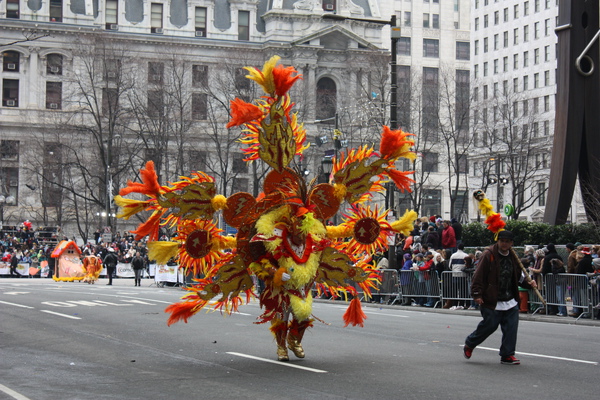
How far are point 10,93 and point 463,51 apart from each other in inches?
2021

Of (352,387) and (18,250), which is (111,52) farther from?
(352,387)

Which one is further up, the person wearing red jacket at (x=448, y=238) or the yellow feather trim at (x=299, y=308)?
the person wearing red jacket at (x=448, y=238)

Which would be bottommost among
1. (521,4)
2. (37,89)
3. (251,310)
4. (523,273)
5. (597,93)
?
(251,310)

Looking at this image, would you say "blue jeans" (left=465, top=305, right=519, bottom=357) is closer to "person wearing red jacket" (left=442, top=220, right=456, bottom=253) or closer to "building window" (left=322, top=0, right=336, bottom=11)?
"person wearing red jacket" (left=442, top=220, right=456, bottom=253)

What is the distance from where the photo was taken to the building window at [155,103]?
188 feet

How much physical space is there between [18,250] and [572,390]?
45.3 meters

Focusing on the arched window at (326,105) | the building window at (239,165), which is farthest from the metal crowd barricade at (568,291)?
the building window at (239,165)

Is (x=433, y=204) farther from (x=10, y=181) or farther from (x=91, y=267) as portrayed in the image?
(x=91, y=267)

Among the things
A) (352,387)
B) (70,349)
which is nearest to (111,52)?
(70,349)

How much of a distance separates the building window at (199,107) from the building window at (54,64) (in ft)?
50.6

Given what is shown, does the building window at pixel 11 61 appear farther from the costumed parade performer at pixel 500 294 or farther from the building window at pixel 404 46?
the costumed parade performer at pixel 500 294

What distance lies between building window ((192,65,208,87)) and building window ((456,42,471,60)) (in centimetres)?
3897

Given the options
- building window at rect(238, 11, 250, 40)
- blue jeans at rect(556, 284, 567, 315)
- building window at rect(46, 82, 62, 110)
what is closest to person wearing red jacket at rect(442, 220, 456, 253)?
blue jeans at rect(556, 284, 567, 315)

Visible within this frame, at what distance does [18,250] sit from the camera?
50.9 m
